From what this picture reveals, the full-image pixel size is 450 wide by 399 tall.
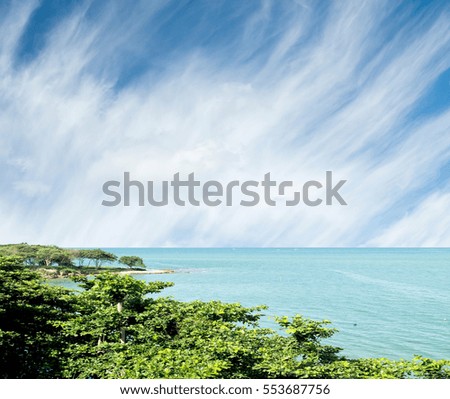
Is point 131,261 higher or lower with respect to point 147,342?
lower

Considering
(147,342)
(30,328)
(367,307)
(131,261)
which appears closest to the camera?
(147,342)

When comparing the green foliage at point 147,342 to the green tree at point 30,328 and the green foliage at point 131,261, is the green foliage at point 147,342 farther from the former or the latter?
the green foliage at point 131,261

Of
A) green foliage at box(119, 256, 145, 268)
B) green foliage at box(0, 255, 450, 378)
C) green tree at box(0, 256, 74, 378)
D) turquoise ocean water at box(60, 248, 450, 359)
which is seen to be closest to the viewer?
green foliage at box(0, 255, 450, 378)

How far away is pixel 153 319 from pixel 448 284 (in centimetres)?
8681

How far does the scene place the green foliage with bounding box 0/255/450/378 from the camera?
1027 centimetres

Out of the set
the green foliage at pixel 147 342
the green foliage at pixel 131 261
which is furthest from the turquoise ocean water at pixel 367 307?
the green foliage at pixel 131 261

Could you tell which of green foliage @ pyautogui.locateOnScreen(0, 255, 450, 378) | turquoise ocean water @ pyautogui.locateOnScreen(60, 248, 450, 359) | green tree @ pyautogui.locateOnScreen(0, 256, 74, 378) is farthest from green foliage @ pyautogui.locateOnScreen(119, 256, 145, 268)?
green foliage @ pyautogui.locateOnScreen(0, 255, 450, 378)

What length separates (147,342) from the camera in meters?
12.6

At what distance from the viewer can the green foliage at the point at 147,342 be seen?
10.3 metres

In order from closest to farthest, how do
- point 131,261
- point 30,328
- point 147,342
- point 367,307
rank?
point 147,342 < point 30,328 < point 367,307 < point 131,261

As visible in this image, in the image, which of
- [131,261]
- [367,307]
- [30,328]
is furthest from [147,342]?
[131,261]

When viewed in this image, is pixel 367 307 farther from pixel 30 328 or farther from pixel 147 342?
pixel 30 328

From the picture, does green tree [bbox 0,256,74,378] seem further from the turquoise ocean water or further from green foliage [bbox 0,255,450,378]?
the turquoise ocean water

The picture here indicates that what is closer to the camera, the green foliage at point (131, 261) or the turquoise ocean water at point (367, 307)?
the turquoise ocean water at point (367, 307)
